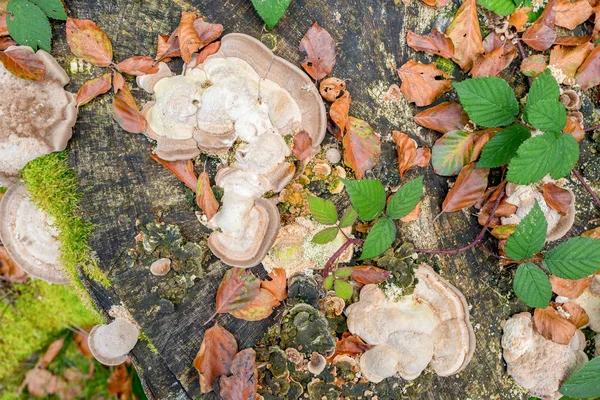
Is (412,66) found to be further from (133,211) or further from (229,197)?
(133,211)

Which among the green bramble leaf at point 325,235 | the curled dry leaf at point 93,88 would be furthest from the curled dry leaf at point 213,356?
the curled dry leaf at point 93,88

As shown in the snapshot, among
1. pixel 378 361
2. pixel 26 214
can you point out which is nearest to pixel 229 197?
pixel 378 361

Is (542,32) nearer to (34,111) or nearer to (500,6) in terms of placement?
(500,6)

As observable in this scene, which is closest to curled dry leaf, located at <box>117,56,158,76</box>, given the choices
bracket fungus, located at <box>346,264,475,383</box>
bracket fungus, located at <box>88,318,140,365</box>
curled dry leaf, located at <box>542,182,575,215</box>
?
bracket fungus, located at <box>88,318,140,365</box>

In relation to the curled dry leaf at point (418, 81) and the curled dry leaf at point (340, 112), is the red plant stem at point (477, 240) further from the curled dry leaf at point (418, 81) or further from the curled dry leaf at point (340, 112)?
the curled dry leaf at point (340, 112)

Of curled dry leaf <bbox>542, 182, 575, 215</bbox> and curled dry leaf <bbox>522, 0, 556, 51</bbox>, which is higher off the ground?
curled dry leaf <bbox>522, 0, 556, 51</bbox>

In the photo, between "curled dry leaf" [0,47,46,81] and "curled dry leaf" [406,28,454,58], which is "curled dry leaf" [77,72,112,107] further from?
"curled dry leaf" [406,28,454,58]
